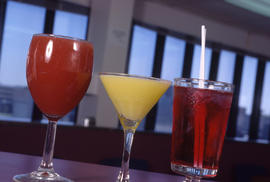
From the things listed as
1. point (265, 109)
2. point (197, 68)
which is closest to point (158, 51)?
point (197, 68)

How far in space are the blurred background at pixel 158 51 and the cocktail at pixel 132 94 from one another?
2606 millimetres

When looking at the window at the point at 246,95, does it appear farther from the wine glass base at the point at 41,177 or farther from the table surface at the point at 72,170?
the wine glass base at the point at 41,177

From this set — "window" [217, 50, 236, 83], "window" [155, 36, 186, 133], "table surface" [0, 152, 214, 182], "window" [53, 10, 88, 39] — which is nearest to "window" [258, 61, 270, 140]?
"window" [217, 50, 236, 83]

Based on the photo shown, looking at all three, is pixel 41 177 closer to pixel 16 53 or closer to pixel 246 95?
pixel 16 53

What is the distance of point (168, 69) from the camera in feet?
24.2

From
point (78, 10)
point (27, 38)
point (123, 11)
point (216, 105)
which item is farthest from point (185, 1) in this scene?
point (216, 105)

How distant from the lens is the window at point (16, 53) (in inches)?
217

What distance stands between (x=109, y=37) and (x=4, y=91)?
1762 mm

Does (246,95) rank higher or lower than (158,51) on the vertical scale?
lower

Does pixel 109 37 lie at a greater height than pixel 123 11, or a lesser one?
lesser

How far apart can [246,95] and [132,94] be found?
8484 mm

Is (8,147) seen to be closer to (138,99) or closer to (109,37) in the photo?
(138,99)

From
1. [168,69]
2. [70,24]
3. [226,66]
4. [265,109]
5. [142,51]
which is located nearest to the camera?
[70,24]

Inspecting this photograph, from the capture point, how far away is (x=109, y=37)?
602 cm
